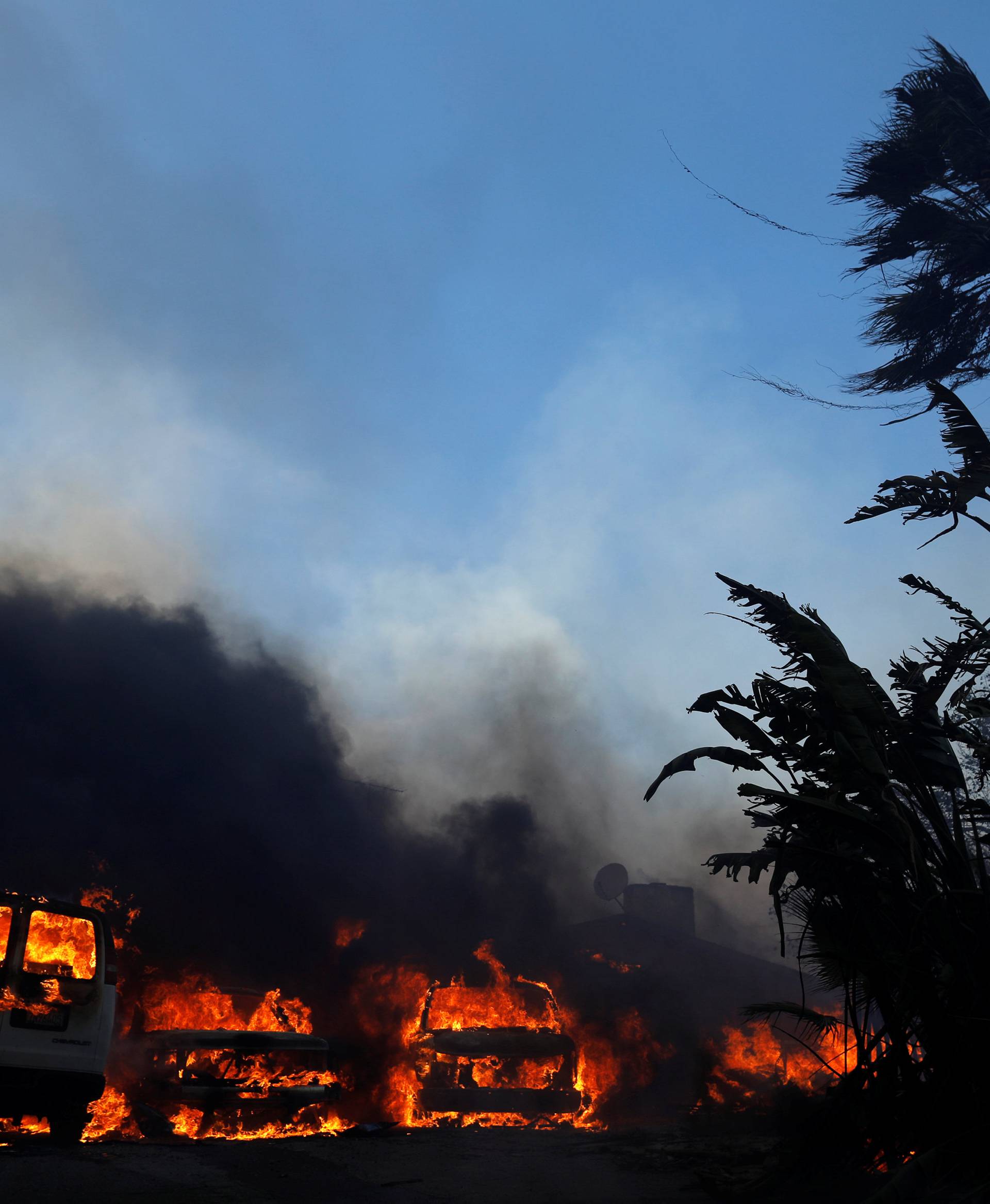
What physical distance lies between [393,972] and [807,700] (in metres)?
13.3

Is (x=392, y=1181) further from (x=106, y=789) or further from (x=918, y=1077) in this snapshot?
(x=106, y=789)

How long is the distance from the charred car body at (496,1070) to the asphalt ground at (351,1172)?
1219mm

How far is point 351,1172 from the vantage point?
8.02m

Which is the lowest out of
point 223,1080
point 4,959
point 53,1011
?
point 223,1080

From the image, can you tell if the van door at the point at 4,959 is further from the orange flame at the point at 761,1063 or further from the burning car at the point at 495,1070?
the orange flame at the point at 761,1063

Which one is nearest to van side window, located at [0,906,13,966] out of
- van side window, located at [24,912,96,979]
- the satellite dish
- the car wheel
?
van side window, located at [24,912,96,979]

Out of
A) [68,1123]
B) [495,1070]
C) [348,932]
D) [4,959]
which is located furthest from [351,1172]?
[348,932]

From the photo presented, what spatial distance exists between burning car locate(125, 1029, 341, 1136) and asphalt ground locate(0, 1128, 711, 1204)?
0.42m

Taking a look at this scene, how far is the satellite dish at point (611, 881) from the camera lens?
29328 millimetres

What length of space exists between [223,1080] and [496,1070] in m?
3.73

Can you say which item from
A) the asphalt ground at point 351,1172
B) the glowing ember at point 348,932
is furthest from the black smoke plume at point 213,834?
the asphalt ground at point 351,1172

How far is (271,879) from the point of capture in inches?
807

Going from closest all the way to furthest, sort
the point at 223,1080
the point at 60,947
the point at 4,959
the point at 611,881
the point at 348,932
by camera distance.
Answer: the point at 4,959
the point at 60,947
the point at 223,1080
the point at 348,932
the point at 611,881

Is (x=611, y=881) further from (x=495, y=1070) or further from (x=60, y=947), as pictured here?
(x=60, y=947)
